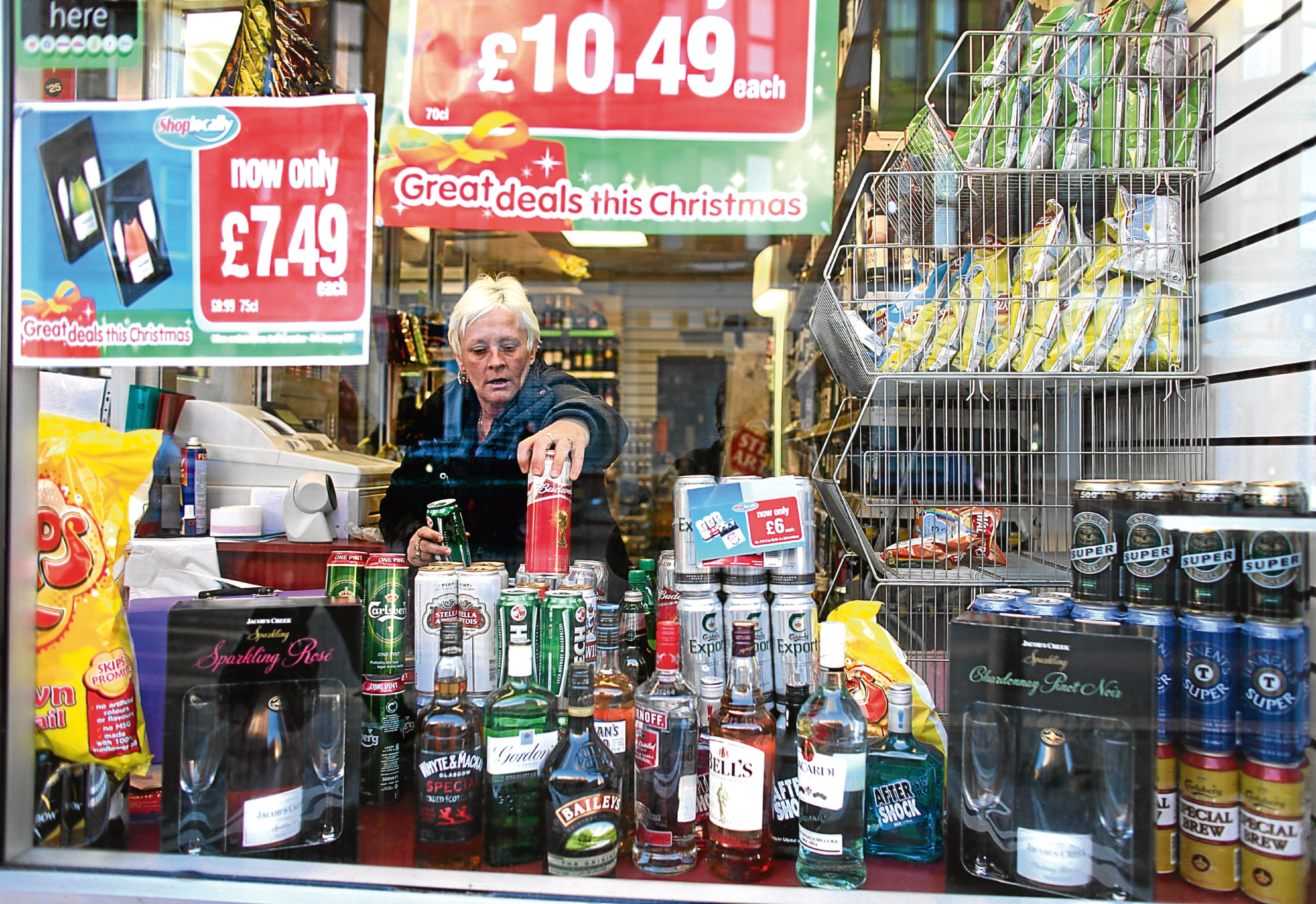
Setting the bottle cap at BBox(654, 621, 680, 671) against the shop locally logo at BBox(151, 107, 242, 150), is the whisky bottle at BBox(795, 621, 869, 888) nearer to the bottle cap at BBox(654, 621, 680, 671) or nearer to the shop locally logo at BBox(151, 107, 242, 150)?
the bottle cap at BBox(654, 621, 680, 671)

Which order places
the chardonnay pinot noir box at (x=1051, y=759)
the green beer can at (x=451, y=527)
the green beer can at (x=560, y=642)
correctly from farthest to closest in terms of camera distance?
1. the green beer can at (x=451, y=527)
2. the green beer can at (x=560, y=642)
3. the chardonnay pinot noir box at (x=1051, y=759)

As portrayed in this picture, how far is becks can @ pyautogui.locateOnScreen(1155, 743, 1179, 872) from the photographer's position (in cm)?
138

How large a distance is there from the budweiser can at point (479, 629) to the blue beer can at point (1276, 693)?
131 centimetres

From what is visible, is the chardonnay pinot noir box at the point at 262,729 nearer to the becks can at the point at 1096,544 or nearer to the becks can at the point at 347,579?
the becks can at the point at 347,579

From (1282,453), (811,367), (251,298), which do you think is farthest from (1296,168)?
(811,367)

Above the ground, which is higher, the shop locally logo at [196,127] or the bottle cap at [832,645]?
the shop locally logo at [196,127]

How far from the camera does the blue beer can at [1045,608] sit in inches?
57.0

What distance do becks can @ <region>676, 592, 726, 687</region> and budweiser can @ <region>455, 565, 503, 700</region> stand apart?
37cm

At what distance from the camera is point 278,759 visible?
57.1 inches

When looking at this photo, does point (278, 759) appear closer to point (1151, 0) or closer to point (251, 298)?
point (251, 298)

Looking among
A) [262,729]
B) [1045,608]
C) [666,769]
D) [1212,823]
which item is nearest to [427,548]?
[262,729]

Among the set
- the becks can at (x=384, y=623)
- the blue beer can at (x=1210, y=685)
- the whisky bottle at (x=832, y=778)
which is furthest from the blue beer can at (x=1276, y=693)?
the becks can at (x=384, y=623)

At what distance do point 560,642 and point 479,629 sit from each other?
6.1 inches

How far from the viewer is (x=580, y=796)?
4.42 feet
